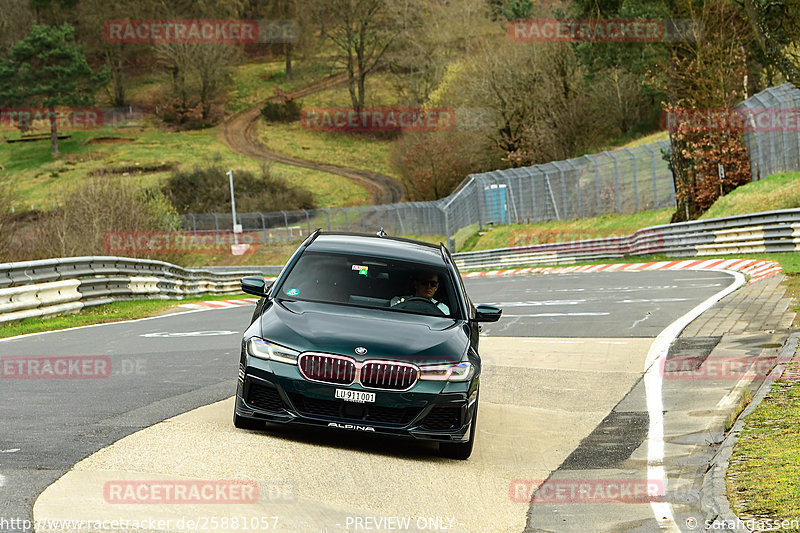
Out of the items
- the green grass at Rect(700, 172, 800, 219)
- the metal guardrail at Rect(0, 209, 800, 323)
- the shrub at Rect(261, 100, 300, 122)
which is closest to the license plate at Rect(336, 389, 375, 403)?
the metal guardrail at Rect(0, 209, 800, 323)

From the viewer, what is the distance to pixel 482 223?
194 feet

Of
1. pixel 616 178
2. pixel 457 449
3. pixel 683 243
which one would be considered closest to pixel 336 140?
pixel 616 178

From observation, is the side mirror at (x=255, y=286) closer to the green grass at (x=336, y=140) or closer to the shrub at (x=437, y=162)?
the shrub at (x=437, y=162)

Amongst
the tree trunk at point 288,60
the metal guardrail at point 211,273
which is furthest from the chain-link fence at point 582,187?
the tree trunk at point 288,60

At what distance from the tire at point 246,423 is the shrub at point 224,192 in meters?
83.3

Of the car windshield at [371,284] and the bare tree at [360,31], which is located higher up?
the bare tree at [360,31]

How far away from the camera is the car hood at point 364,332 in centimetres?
780

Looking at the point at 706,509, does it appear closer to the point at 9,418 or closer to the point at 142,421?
the point at 142,421

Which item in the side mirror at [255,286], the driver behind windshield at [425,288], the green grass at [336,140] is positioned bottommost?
the green grass at [336,140]

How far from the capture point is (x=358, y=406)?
7.74 metres

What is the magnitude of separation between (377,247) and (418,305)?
0.92 m

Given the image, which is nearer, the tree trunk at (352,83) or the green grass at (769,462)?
the green grass at (769,462)

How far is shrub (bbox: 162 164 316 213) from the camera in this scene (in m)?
92.2

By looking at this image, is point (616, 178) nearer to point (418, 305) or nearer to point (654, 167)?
point (654, 167)
